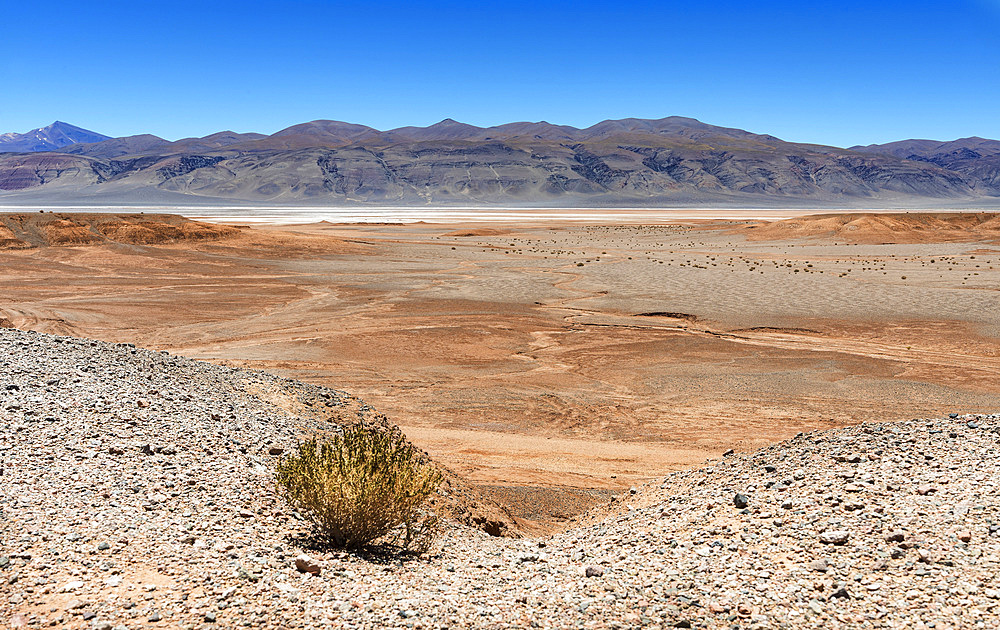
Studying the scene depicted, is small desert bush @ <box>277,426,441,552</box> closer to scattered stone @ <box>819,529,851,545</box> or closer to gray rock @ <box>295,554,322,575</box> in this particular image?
gray rock @ <box>295,554,322,575</box>

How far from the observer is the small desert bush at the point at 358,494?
5301 millimetres

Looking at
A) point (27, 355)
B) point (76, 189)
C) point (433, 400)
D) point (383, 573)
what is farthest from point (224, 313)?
point (76, 189)

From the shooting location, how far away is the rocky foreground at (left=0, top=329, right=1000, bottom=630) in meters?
4.21

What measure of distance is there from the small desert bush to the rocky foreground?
0.66ft

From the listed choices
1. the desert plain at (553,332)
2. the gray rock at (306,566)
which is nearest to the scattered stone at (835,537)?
the gray rock at (306,566)

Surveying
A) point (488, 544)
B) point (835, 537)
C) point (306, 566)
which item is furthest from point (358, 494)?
point (835, 537)

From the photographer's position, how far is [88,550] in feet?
15.1

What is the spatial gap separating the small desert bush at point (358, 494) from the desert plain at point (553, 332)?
2.62 m

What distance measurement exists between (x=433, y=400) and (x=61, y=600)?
9.51 meters

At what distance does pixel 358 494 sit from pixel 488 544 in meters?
1.49

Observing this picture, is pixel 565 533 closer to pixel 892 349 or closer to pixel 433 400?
pixel 433 400

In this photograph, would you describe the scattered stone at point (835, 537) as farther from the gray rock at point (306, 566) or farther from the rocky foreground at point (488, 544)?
the gray rock at point (306, 566)

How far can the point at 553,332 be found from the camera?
20344mm

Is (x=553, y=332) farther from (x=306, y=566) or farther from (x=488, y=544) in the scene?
(x=306, y=566)
